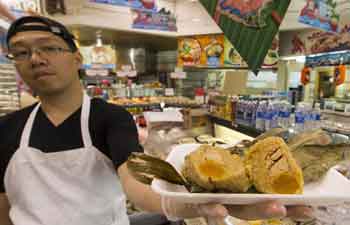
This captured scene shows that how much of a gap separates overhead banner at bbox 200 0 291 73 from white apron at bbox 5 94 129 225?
1.52 metres

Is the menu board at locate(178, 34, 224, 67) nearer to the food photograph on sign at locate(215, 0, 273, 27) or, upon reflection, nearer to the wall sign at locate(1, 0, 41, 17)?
the food photograph on sign at locate(215, 0, 273, 27)

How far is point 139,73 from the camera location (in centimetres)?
770

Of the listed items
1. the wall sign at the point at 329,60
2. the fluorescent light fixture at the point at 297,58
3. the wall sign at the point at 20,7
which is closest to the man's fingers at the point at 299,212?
the wall sign at the point at 20,7

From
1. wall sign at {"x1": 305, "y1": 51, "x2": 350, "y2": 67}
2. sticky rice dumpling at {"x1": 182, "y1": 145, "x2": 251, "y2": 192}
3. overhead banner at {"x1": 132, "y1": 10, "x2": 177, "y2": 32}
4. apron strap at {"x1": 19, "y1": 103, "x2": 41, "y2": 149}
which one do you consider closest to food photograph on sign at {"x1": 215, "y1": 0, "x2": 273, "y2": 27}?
apron strap at {"x1": 19, "y1": 103, "x2": 41, "y2": 149}

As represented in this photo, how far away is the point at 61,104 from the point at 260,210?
0.94 meters

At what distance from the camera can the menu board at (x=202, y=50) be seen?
6172mm

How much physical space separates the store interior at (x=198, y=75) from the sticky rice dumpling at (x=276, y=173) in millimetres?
970

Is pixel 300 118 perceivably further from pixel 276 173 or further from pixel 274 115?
pixel 276 173

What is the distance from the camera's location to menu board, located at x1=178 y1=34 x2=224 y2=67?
6.17 m

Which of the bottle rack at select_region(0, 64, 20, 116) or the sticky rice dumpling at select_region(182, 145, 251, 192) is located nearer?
the sticky rice dumpling at select_region(182, 145, 251, 192)

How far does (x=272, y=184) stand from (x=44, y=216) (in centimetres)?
97

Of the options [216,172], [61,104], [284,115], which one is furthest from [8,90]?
[284,115]

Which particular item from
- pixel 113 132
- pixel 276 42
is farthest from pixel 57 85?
pixel 276 42

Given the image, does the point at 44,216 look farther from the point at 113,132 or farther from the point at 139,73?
the point at 139,73
